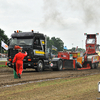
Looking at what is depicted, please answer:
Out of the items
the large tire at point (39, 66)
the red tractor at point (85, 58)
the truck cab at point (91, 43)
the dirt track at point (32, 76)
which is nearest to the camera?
the dirt track at point (32, 76)

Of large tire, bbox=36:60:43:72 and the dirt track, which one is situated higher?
large tire, bbox=36:60:43:72

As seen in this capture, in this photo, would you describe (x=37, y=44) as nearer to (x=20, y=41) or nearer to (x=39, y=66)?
(x=20, y=41)

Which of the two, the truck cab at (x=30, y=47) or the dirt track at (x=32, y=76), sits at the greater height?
the truck cab at (x=30, y=47)

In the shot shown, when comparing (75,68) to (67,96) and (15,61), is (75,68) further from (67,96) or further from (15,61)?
(67,96)

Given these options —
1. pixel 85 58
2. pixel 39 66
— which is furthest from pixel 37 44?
pixel 85 58

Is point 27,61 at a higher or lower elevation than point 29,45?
lower

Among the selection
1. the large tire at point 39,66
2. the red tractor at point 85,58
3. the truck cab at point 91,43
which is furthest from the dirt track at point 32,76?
the truck cab at point 91,43

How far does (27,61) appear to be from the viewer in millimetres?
15945

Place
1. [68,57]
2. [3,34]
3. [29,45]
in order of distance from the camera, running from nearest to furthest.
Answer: [29,45] → [68,57] → [3,34]

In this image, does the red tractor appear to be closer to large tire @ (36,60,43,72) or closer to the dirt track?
large tire @ (36,60,43,72)

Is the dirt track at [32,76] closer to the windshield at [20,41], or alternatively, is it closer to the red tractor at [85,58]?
the windshield at [20,41]

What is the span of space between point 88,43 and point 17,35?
10.4 metres

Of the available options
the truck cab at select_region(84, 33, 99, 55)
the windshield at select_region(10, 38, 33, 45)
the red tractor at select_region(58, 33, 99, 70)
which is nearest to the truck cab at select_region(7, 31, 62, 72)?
the windshield at select_region(10, 38, 33, 45)

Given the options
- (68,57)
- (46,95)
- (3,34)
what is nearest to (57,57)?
(68,57)
